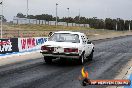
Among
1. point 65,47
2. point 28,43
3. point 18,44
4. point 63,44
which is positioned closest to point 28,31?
point 28,43

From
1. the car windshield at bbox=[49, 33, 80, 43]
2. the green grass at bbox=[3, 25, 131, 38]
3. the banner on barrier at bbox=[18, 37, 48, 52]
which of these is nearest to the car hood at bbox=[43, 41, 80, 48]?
the car windshield at bbox=[49, 33, 80, 43]

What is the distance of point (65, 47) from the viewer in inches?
645

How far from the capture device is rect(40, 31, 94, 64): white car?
1641 cm

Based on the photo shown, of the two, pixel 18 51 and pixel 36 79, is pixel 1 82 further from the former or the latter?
pixel 18 51

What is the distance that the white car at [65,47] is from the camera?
16.4m

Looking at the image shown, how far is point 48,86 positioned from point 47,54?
6.35 m

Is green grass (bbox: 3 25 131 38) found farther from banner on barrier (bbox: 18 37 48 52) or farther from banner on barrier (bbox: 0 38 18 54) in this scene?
banner on barrier (bbox: 0 38 18 54)

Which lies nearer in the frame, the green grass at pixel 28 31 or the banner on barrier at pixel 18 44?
the banner on barrier at pixel 18 44

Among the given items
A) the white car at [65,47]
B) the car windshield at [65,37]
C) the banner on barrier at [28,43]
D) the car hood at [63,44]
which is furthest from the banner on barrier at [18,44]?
the car hood at [63,44]

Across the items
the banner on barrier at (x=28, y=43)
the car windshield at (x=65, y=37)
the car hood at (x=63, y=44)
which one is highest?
the car windshield at (x=65, y=37)

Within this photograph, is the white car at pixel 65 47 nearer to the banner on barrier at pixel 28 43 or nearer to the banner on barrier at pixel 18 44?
the banner on barrier at pixel 18 44

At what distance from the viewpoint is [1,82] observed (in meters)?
10.9

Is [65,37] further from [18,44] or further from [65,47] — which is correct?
[18,44]

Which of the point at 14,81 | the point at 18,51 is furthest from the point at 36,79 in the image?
the point at 18,51
